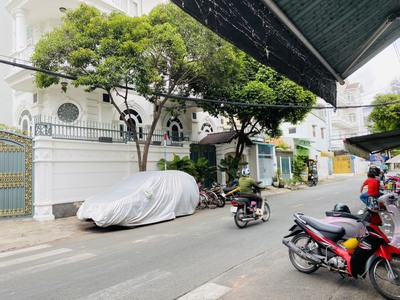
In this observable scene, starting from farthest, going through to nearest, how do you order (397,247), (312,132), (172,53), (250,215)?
1. (312,132)
2. (172,53)
3. (250,215)
4. (397,247)

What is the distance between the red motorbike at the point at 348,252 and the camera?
3.62 meters

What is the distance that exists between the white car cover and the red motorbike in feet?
17.5

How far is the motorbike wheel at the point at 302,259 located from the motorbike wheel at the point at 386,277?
35.7 inches

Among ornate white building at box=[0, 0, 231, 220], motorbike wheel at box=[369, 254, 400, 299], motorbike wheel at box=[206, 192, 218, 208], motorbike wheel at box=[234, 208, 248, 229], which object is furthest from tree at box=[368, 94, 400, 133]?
motorbike wheel at box=[369, 254, 400, 299]

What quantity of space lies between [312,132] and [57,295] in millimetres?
33994

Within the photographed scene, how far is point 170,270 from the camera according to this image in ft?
16.0

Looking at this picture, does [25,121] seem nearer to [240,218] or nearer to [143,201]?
[143,201]

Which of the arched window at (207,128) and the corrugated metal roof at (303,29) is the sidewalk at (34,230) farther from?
the arched window at (207,128)

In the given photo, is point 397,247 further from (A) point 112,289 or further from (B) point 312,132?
(B) point 312,132

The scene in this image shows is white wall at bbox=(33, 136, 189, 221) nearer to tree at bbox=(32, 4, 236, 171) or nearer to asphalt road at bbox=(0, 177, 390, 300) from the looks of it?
tree at bbox=(32, 4, 236, 171)

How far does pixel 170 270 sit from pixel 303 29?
3978mm

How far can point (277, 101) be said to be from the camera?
14.8 meters

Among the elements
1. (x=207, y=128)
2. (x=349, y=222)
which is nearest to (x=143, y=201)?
(x=349, y=222)

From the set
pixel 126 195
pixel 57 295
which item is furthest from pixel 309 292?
pixel 126 195
